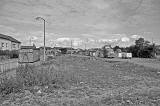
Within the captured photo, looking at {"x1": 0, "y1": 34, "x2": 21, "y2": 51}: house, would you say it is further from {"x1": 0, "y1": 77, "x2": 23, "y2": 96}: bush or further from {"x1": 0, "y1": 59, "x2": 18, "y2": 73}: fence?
{"x1": 0, "y1": 77, "x2": 23, "y2": 96}: bush

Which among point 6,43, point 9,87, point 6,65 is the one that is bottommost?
point 9,87

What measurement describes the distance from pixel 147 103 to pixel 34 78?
581 cm

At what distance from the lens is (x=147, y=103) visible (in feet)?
16.7

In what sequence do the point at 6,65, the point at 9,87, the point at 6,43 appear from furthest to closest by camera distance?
1. the point at 6,43
2. the point at 6,65
3. the point at 9,87

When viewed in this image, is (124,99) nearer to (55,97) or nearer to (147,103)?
(147,103)

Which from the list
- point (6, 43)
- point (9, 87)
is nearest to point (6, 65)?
point (9, 87)

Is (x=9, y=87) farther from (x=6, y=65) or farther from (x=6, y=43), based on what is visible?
(x=6, y=43)

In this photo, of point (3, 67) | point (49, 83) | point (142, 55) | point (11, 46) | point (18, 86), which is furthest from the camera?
point (142, 55)

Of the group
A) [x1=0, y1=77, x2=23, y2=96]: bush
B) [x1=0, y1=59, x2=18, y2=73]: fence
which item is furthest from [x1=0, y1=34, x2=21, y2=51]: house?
[x1=0, y1=77, x2=23, y2=96]: bush

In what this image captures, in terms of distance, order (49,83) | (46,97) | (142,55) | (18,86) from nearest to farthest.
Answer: (46,97) < (18,86) < (49,83) < (142,55)

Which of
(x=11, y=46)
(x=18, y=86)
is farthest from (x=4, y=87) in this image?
(x=11, y=46)

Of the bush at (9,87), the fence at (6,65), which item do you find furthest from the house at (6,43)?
the bush at (9,87)

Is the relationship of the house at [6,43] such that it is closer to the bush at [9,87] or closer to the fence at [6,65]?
the fence at [6,65]

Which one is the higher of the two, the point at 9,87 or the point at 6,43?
the point at 6,43
